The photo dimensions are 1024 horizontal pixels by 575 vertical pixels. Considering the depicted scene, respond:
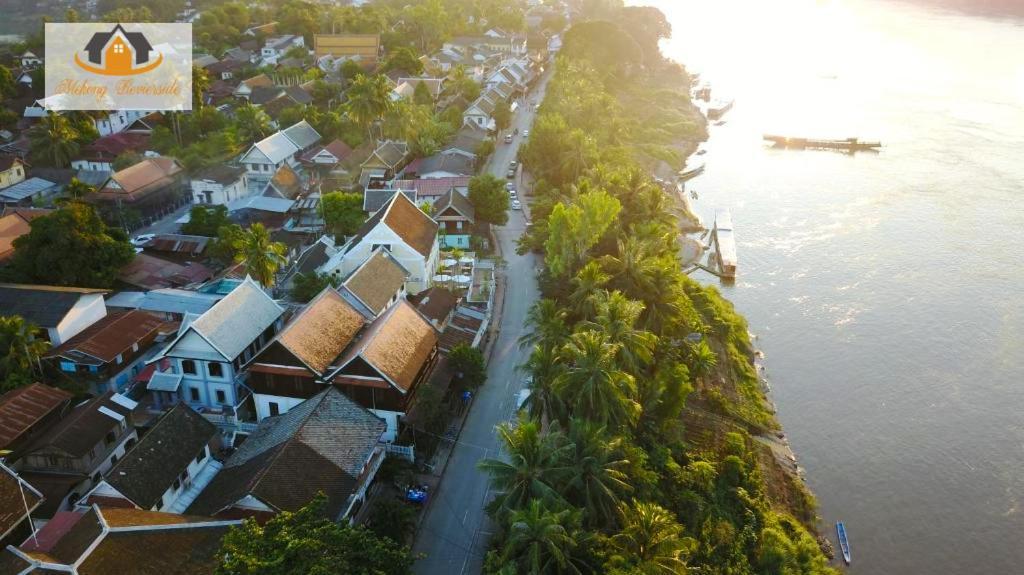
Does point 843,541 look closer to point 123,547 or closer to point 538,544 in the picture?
point 538,544

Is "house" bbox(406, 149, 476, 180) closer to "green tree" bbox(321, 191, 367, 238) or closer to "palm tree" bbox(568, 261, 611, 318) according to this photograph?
"green tree" bbox(321, 191, 367, 238)

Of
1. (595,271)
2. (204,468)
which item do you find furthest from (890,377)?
(204,468)

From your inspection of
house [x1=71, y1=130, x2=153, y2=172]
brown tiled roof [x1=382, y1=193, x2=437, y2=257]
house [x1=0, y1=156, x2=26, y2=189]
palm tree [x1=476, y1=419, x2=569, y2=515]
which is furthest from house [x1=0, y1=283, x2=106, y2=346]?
house [x1=71, y1=130, x2=153, y2=172]

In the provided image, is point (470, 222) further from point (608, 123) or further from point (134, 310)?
point (608, 123)

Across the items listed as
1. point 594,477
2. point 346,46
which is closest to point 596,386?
point 594,477

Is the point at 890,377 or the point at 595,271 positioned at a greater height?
the point at 595,271

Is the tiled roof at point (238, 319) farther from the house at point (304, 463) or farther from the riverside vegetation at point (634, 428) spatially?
the riverside vegetation at point (634, 428)
